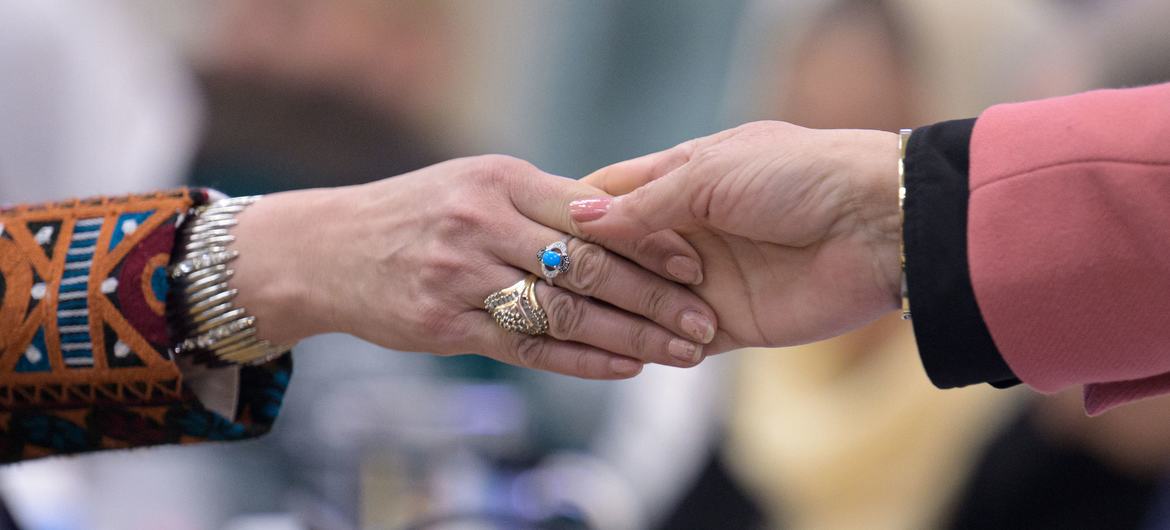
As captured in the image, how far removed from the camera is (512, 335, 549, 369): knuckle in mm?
1430

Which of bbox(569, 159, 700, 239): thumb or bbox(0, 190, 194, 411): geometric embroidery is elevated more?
bbox(569, 159, 700, 239): thumb

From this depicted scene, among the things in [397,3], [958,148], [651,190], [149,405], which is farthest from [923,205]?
[397,3]

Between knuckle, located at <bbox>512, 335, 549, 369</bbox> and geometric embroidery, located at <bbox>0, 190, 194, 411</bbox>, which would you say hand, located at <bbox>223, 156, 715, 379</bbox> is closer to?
knuckle, located at <bbox>512, 335, 549, 369</bbox>

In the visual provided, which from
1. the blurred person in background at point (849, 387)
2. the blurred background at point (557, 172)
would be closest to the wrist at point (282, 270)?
the blurred background at point (557, 172)

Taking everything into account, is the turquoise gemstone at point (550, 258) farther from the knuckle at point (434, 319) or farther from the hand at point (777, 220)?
the knuckle at point (434, 319)

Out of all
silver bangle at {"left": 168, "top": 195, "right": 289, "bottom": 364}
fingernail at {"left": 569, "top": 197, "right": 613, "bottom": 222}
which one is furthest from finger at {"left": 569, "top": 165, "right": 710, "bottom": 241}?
silver bangle at {"left": 168, "top": 195, "right": 289, "bottom": 364}

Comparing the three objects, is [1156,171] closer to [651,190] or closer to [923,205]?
[923,205]

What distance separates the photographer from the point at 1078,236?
1070mm

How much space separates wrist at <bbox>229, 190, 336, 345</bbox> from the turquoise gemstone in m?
0.33

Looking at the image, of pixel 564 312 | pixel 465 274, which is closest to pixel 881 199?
pixel 564 312

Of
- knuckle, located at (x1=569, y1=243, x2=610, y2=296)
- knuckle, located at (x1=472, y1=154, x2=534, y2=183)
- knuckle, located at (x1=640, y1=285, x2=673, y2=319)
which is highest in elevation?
knuckle, located at (x1=472, y1=154, x2=534, y2=183)

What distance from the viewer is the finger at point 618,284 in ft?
4.57

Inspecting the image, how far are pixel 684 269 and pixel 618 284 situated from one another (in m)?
0.09

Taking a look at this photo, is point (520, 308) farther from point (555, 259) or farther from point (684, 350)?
point (684, 350)
